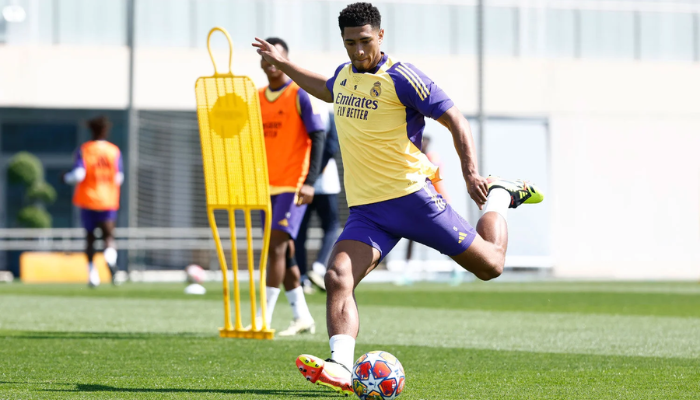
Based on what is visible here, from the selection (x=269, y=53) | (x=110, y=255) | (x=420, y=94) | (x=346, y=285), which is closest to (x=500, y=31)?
(x=110, y=255)

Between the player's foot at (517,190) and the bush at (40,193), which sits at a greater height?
the player's foot at (517,190)

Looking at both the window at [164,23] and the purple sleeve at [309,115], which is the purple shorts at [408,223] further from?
the window at [164,23]

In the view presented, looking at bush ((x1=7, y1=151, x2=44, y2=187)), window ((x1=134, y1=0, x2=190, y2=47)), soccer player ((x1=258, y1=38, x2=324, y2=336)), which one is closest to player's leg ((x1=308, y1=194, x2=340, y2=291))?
soccer player ((x1=258, y1=38, x2=324, y2=336))

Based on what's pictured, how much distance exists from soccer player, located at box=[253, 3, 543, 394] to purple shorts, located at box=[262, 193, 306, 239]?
2.44 m

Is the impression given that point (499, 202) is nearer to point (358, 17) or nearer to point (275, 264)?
point (358, 17)

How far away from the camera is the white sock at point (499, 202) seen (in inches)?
240

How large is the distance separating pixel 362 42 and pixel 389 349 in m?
2.50

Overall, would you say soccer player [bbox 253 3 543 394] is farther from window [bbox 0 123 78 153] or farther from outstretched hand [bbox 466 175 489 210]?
window [bbox 0 123 78 153]

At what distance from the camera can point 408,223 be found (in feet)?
17.9

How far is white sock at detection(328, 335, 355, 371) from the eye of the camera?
517 centimetres

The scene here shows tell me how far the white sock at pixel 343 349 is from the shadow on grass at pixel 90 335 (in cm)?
293

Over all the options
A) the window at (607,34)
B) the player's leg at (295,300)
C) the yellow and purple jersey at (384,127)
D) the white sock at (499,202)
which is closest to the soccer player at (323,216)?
the player's leg at (295,300)

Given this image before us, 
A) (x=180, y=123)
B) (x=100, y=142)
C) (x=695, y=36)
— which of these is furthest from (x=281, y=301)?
(x=695, y=36)

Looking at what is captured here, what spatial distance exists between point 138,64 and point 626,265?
12.2 metres
